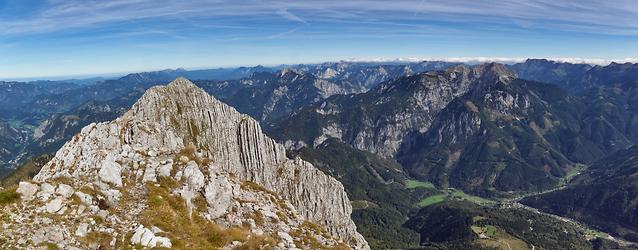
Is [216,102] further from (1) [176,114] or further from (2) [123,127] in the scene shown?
Answer: (2) [123,127]

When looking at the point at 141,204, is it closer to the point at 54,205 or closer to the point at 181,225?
the point at 181,225

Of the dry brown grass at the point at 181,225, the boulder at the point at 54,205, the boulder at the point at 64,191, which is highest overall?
the boulder at the point at 64,191

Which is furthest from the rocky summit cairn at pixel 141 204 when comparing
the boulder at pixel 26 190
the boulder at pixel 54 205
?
the boulder at pixel 26 190

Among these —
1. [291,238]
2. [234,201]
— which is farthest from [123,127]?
[291,238]

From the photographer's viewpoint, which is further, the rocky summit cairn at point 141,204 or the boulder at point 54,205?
the boulder at point 54,205

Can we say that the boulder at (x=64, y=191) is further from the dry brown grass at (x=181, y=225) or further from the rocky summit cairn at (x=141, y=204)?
the dry brown grass at (x=181, y=225)

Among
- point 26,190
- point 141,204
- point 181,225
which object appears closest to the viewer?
point 26,190

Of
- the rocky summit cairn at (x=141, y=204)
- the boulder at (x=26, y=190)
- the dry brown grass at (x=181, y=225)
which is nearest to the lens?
the rocky summit cairn at (x=141, y=204)

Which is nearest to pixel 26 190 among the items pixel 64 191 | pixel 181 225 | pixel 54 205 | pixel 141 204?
pixel 64 191

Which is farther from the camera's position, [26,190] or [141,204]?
[141,204]

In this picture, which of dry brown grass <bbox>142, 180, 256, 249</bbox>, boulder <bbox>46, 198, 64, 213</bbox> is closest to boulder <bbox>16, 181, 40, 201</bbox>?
boulder <bbox>46, 198, 64, 213</bbox>

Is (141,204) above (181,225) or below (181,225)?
above
